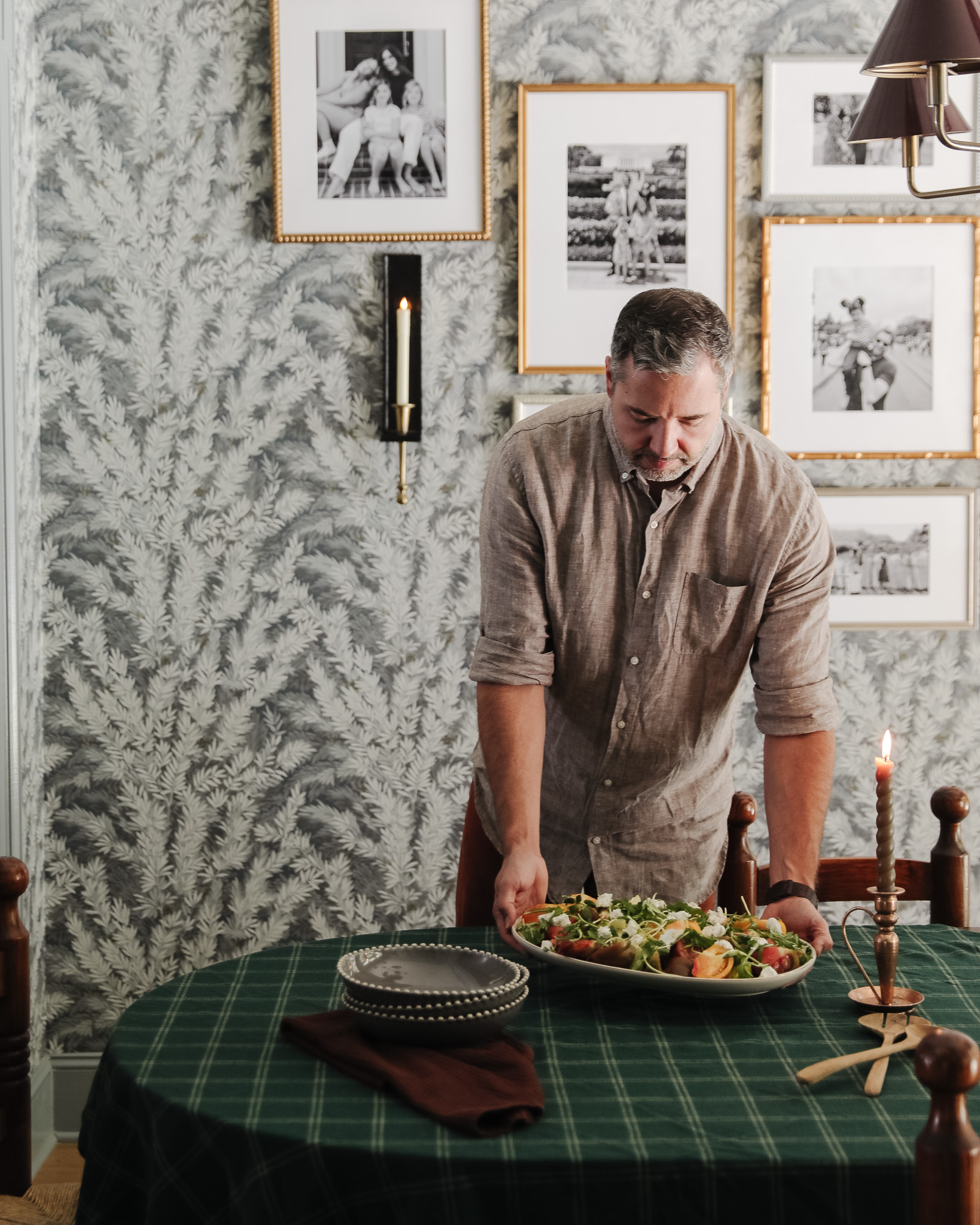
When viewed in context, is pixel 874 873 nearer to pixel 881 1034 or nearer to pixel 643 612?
pixel 643 612

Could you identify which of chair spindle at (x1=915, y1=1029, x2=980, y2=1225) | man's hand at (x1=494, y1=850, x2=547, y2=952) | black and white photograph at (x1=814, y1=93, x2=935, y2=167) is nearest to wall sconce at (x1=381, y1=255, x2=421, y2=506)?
black and white photograph at (x1=814, y1=93, x2=935, y2=167)

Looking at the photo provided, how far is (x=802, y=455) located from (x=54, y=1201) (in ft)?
7.09

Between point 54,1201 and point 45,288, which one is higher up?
point 45,288

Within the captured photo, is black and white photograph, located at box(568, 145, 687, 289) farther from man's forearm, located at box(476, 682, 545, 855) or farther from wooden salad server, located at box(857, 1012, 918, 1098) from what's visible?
wooden salad server, located at box(857, 1012, 918, 1098)

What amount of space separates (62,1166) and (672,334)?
2288 millimetres

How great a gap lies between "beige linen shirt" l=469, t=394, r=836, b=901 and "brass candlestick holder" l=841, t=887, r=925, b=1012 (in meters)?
0.57

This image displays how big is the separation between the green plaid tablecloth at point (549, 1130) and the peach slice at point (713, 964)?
0.05m

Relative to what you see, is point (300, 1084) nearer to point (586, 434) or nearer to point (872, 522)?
point (586, 434)

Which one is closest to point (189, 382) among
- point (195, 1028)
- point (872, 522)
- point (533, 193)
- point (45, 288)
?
point (45, 288)

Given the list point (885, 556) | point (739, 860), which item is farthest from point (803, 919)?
point (885, 556)

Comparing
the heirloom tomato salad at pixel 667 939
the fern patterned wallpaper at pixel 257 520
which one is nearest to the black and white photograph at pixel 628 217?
the fern patterned wallpaper at pixel 257 520

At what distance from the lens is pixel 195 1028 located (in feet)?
4.24

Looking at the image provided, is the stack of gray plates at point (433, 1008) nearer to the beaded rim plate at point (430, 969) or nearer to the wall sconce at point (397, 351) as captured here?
the beaded rim plate at point (430, 969)

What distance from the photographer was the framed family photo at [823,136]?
2.75 meters
